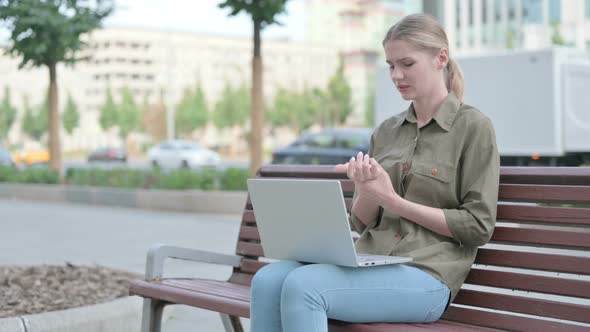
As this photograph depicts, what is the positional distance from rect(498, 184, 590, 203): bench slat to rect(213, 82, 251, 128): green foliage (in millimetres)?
66124

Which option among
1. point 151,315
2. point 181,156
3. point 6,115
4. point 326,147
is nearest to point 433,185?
point 151,315

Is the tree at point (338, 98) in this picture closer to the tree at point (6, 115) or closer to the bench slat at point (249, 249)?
the tree at point (6, 115)

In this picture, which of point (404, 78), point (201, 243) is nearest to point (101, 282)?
point (404, 78)

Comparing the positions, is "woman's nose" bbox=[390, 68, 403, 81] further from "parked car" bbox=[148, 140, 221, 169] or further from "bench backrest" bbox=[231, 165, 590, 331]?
"parked car" bbox=[148, 140, 221, 169]

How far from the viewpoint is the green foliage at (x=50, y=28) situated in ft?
52.0

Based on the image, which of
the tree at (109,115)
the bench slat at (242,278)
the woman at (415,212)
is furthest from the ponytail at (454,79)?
the tree at (109,115)

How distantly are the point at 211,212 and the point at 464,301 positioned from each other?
409 inches

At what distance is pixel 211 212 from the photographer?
13.3 meters

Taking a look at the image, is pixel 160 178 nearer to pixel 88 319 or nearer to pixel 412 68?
pixel 88 319

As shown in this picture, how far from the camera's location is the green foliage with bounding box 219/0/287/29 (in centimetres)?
1295

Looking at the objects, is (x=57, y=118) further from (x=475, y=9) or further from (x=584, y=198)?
(x=475, y=9)

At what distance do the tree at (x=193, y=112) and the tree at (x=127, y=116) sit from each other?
3.70 m

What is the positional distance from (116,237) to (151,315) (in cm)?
681

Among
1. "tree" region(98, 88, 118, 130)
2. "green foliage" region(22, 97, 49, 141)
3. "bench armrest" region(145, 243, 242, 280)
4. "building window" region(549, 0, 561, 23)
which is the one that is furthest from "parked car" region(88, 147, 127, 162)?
"bench armrest" region(145, 243, 242, 280)
